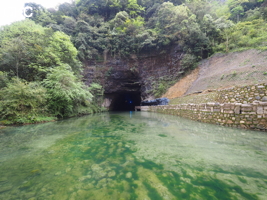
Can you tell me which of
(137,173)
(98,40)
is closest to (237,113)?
(137,173)

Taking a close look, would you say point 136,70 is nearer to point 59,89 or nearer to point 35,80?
point 59,89

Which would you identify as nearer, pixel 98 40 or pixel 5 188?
pixel 5 188

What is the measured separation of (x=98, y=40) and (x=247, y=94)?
22.1m

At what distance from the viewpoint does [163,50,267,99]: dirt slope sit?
9.91 meters

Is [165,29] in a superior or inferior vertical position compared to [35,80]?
superior

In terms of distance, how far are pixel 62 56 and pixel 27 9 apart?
71.7 feet

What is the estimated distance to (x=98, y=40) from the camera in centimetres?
2070

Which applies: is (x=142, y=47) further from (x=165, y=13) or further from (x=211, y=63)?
(x=211, y=63)

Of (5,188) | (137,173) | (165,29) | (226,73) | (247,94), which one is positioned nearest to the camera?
(5,188)

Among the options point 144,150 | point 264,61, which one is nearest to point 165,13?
point 264,61

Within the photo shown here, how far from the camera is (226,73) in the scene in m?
12.2

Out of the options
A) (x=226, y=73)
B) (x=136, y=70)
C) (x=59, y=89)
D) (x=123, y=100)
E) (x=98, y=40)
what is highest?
(x=98, y=40)

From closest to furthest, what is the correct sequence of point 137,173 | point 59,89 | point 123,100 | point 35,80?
point 137,173, point 59,89, point 35,80, point 123,100

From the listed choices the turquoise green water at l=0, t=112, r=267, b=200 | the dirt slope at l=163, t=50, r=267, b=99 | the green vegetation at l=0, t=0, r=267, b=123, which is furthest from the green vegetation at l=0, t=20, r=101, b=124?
the dirt slope at l=163, t=50, r=267, b=99
